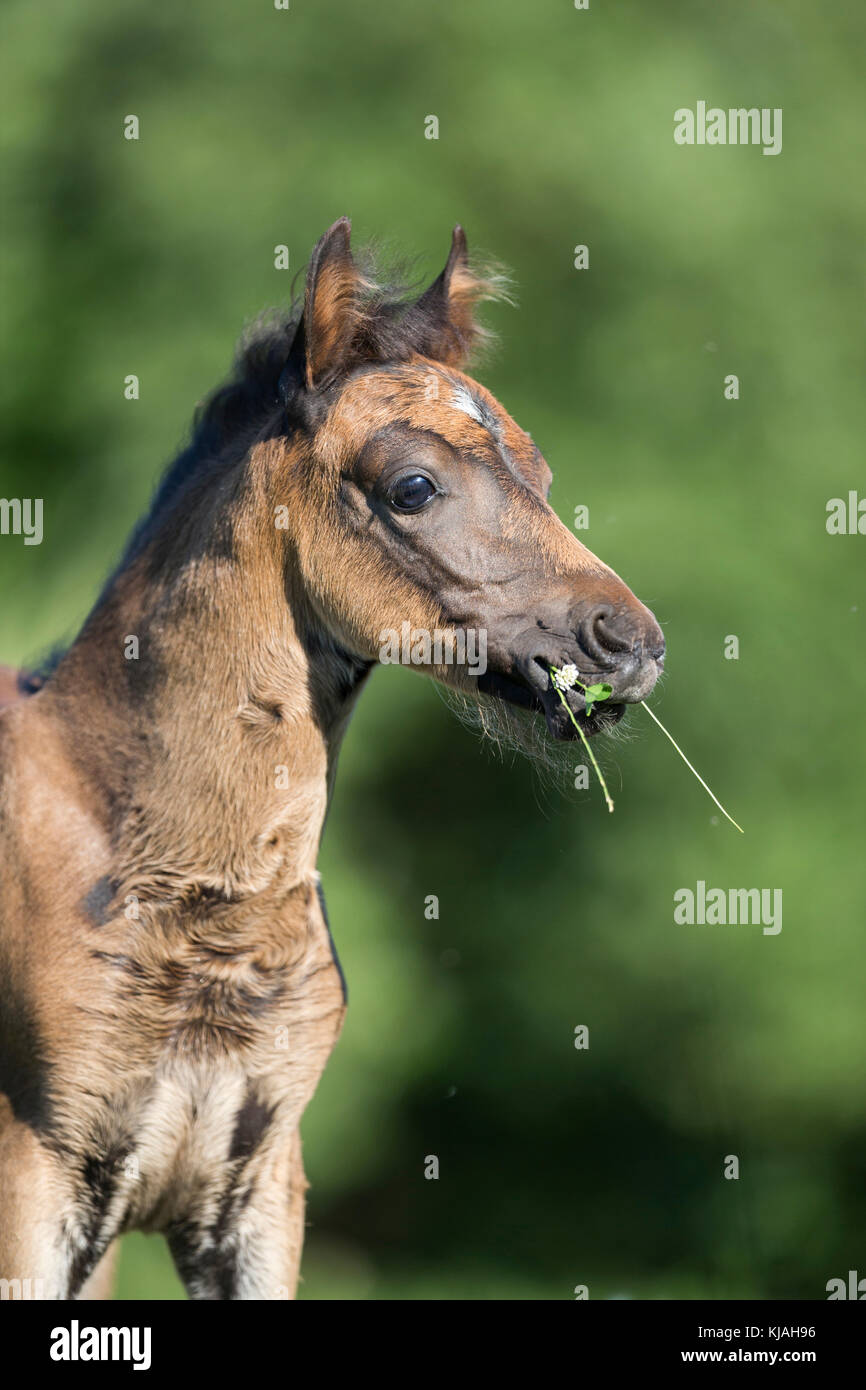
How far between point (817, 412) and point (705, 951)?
2925mm

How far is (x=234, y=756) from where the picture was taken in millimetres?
3533

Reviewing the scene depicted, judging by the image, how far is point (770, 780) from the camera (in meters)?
7.27

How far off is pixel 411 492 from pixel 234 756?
79 centimetres

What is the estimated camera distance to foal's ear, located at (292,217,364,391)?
352 cm

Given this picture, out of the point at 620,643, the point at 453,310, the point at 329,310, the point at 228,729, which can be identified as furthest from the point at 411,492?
the point at 453,310

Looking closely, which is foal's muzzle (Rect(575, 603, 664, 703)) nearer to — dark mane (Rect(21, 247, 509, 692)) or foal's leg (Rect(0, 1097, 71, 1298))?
dark mane (Rect(21, 247, 509, 692))

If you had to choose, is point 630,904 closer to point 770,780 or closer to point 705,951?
point 705,951

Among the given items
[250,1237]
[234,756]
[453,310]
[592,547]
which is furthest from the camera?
[592,547]

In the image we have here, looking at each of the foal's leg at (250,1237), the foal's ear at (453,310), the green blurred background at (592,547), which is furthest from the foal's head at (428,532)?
the green blurred background at (592,547)

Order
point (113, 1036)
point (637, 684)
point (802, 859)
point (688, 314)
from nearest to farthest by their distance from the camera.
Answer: point (637, 684)
point (113, 1036)
point (802, 859)
point (688, 314)

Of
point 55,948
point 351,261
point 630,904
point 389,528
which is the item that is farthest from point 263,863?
point 630,904

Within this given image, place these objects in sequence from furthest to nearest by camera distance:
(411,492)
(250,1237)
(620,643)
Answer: (250,1237) < (411,492) < (620,643)

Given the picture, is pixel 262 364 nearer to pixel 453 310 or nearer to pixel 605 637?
pixel 453 310

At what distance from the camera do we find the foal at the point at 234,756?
3441 mm
